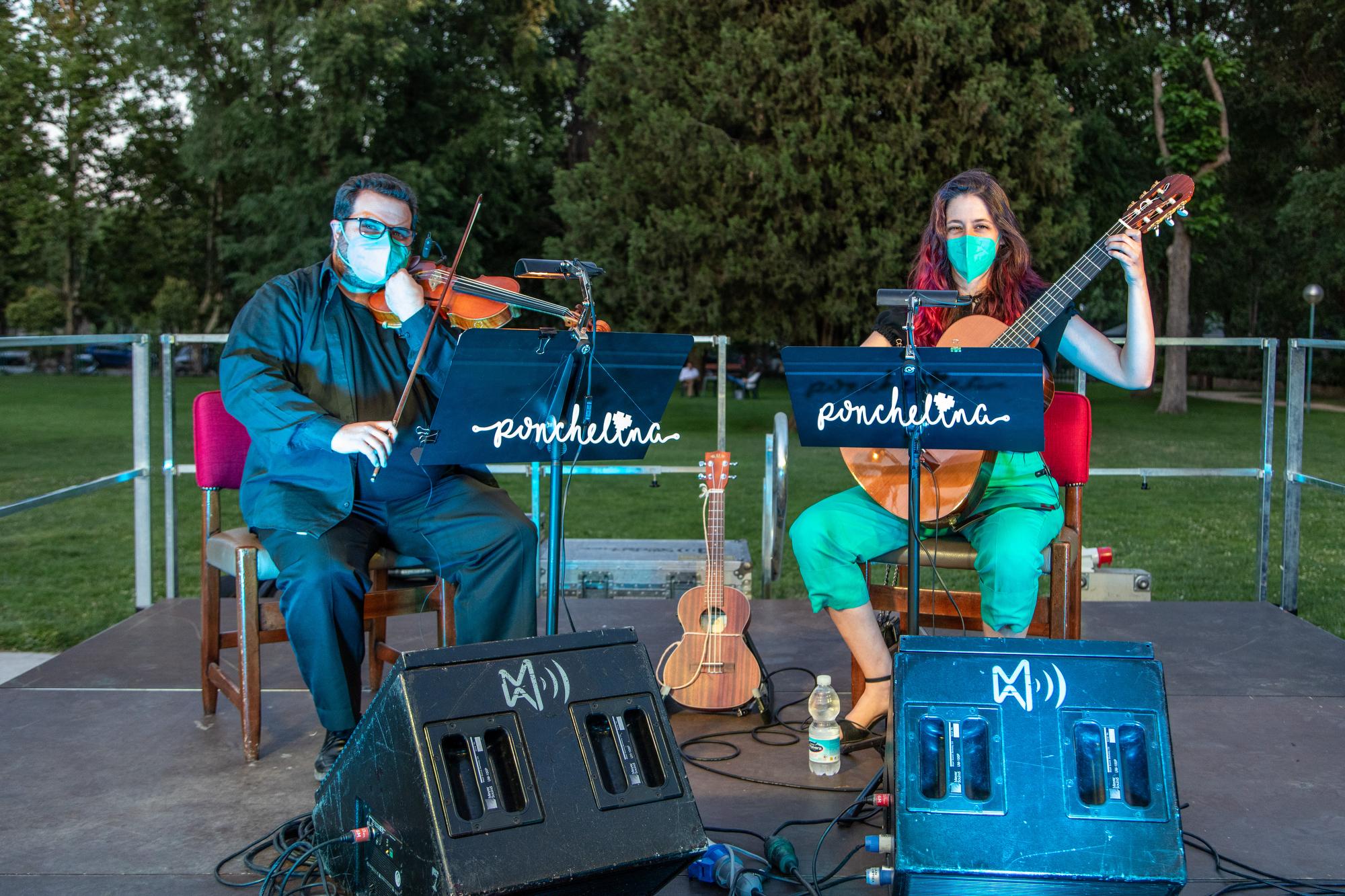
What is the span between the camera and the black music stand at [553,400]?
2.66 metres

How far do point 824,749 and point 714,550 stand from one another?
32.3 inches

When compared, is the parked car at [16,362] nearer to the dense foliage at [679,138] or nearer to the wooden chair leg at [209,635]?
the dense foliage at [679,138]

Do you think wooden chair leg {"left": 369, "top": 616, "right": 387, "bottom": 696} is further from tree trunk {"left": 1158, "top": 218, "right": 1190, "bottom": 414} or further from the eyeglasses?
tree trunk {"left": 1158, "top": 218, "right": 1190, "bottom": 414}

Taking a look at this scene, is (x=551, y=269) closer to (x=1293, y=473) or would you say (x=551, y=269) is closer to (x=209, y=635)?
(x=209, y=635)

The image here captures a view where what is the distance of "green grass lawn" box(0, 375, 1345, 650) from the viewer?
21.2 feet

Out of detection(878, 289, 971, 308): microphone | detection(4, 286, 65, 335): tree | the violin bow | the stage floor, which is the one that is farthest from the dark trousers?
detection(4, 286, 65, 335): tree

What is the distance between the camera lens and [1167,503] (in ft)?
34.3

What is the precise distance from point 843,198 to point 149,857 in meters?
12.7

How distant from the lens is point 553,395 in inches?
110

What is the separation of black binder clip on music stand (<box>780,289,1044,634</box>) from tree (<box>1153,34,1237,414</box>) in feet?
59.2

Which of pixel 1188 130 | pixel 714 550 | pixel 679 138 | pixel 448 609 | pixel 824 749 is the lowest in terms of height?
pixel 824 749

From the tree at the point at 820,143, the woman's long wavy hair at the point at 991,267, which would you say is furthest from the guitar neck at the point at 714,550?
the tree at the point at 820,143

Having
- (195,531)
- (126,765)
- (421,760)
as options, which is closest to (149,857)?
(126,765)

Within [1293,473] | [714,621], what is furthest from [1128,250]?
[1293,473]
